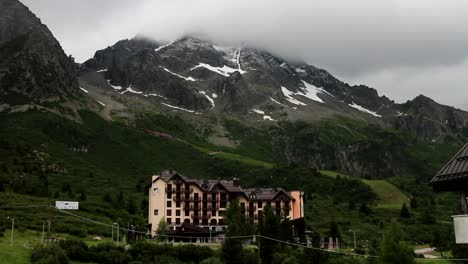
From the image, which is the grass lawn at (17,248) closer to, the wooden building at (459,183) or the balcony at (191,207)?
the balcony at (191,207)

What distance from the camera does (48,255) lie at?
212ft

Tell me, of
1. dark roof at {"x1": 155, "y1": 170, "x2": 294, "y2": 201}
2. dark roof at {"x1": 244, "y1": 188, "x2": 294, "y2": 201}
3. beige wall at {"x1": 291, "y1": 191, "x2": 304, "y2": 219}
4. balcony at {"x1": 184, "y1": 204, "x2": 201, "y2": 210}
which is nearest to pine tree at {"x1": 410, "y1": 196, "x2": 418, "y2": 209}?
beige wall at {"x1": 291, "y1": 191, "x2": 304, "y2": 219}

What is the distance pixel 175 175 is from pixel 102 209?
60.0ft

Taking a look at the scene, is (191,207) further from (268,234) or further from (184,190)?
(268,234)

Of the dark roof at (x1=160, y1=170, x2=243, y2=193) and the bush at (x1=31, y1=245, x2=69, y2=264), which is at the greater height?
the dark roof at (x1=160, y1=170, x2=243, y2=193)

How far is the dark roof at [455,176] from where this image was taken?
15836 mm

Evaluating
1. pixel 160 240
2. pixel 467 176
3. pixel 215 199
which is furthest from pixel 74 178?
pixel 467 176

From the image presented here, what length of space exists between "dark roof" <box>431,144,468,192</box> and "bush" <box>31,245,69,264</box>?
53.8 metres

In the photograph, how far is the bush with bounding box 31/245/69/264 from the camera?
2491 inches

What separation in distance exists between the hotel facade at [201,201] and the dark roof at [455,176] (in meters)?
105

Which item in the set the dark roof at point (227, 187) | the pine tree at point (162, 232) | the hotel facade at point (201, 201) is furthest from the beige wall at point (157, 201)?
the pine tree at point (162, 232)

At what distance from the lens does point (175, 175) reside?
415 feet

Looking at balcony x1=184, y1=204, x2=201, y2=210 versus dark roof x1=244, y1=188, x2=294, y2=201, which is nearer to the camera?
balcony x1=184, y1=204, x2=201, y2=210

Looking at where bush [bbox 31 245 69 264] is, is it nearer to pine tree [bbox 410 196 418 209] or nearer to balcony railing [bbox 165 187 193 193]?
balcony railing [bbox 165 187 193 193]
